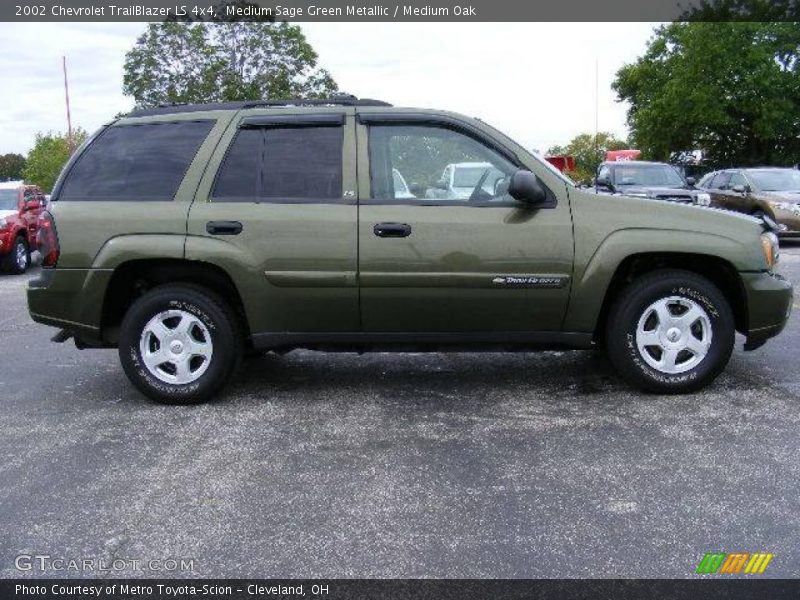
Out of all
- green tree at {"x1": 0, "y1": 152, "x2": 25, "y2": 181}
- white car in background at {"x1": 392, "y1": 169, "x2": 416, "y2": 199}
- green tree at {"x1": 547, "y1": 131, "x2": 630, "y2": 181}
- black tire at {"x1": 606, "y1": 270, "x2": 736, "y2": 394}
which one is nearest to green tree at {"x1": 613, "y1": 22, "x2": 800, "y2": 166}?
green tree at {"x1": 547, "y1": 131, "x2": 630, "y2": 181}

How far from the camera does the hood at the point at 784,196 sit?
15.3 meters

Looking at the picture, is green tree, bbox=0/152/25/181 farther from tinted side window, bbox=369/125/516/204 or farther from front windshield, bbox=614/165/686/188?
tinted side window, bbox=369/125/516/204

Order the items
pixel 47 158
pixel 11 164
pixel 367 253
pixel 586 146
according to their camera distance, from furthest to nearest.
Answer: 1. pixel 11 164
2. pixel 586 146
3. pixel 47 158
4. pixel 367 253

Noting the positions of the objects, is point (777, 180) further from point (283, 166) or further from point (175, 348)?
point (175, 348)

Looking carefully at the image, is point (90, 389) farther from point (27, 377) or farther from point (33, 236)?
point (33, 236)

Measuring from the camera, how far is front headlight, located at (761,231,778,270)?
5.11m

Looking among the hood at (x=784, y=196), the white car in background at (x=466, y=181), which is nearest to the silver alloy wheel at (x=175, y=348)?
the white car in background at (x=466, y=181)

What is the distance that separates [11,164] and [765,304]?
111685mm

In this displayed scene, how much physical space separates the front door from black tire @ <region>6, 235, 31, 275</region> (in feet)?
35.9

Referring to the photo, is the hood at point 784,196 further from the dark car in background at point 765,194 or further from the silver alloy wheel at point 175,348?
the silver alloy wheel at point 175,348

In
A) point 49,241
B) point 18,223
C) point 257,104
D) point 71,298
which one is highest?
point 257,104

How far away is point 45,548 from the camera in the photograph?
318cm

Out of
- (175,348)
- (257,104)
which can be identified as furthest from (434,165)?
(175,348)

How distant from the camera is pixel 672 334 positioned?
5.07 metres
